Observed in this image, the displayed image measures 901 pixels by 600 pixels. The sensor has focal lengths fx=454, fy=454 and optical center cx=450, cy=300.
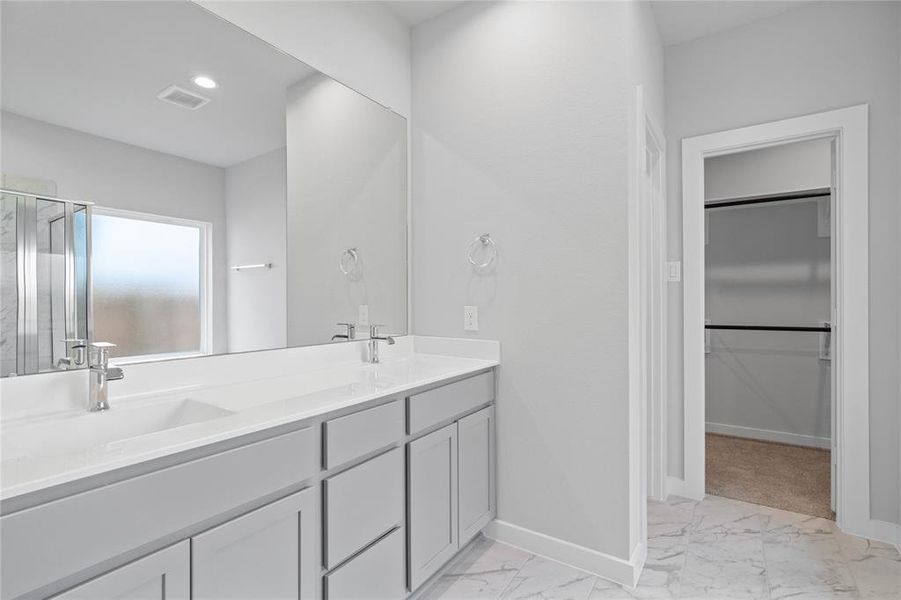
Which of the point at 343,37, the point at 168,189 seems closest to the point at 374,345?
the point at 168,189

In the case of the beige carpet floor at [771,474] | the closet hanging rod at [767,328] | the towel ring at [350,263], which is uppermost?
the towel ring at [350,263]

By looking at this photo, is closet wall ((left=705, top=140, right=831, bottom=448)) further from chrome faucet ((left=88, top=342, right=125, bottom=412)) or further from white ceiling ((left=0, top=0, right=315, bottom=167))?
chrome faucet ((left=88, top=342, right=125, bottom=412))

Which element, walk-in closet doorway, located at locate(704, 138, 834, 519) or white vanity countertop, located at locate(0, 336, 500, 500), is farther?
walk-in closet doorway, located at locate(704, 138, 834, 519)

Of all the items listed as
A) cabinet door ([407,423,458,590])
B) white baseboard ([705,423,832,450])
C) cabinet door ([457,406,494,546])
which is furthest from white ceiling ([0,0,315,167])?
white baseboard ([705,423,832,450])

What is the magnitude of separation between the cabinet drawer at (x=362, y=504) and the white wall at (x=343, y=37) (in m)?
1.64

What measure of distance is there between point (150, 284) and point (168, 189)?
0.32 meters

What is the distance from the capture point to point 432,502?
1729 mm

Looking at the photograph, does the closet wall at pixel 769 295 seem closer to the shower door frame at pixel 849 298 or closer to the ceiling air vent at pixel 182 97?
the shower door frame at pixel 849 298

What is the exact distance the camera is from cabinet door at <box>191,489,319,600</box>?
3.39 ft

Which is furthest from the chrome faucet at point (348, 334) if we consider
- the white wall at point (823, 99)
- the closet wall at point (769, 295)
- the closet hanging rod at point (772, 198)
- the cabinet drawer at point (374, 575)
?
the closet wall at point (769, 295)

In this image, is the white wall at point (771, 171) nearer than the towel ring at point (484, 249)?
No

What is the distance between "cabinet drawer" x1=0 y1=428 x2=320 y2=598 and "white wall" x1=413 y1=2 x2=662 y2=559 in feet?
3.94

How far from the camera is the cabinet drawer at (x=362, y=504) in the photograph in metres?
1.34

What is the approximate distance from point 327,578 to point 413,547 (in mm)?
395
